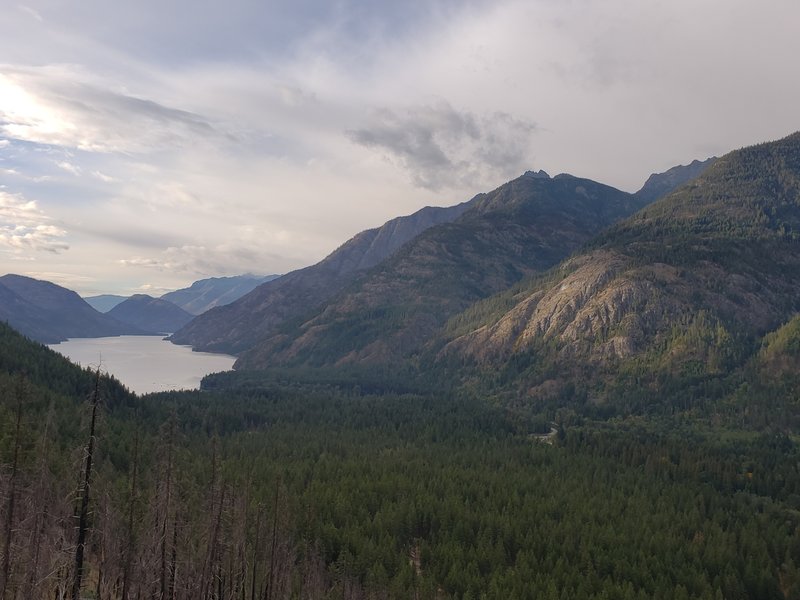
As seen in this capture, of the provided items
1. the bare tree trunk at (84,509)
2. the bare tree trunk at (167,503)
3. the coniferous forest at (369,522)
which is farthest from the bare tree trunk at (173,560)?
the bare tree trunk at (84,509)

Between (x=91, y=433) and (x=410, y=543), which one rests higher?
(x=91, y=433)

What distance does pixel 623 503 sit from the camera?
479 ft

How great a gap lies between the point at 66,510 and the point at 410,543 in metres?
71.1

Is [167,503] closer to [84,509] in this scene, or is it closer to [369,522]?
[84,509]

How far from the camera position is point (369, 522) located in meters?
127

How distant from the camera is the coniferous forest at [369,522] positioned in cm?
6281

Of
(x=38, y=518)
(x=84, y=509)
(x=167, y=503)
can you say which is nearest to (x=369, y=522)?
(x=38, y=518)

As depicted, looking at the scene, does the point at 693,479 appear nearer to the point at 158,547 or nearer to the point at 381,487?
the point at 381,487

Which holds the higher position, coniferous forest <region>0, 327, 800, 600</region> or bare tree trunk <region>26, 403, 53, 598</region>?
bare tree trunk <region>26, 403, 53, 598</region>

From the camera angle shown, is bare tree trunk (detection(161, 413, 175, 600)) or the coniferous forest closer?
bare tree trunk (detection(161, 413, 175, 600))

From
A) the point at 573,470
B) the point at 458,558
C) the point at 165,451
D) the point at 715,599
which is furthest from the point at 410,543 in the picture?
the point at 165,451

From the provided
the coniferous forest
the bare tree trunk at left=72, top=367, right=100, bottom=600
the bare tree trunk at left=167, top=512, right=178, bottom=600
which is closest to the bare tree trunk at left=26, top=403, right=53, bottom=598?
the coniferous forest

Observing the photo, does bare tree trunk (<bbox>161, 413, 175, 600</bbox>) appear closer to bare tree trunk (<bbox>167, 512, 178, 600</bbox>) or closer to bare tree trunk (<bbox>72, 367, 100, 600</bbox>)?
bare tree trunk (<bbox>167, 512, 178, 600</bbox>)

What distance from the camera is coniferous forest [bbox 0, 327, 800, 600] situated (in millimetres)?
62812
